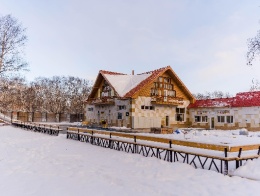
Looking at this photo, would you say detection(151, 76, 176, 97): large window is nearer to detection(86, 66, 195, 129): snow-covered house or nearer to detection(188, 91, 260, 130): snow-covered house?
detection(86, 66, 195, 129): snow-covered house

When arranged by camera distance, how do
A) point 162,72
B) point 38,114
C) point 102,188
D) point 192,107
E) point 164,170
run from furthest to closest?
point 38,114 → point 192,107 → point 162,72 → point 164,170 → point 102,188

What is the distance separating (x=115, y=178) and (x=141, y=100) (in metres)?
23.7

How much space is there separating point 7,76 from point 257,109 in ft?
90.1

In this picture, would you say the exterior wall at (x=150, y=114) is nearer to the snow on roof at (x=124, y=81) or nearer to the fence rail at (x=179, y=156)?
the snow on roof at (x=124, y=81)

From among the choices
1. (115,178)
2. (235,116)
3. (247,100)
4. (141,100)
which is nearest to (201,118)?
(235,116)

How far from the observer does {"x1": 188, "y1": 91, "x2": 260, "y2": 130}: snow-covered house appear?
1193 inches

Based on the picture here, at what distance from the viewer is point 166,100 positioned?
3372 centimetres

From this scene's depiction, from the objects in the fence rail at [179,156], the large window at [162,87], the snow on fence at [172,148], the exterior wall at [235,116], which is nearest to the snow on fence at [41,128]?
the snow on fence at [172,148]

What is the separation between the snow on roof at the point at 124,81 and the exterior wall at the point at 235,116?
8677mm

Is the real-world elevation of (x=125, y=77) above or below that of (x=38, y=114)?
above

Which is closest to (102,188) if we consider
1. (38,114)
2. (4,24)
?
(4,24)

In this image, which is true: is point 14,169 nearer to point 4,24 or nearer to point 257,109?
point 4,24

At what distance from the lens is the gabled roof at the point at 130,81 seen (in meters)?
32.5

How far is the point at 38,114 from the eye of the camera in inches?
2359
